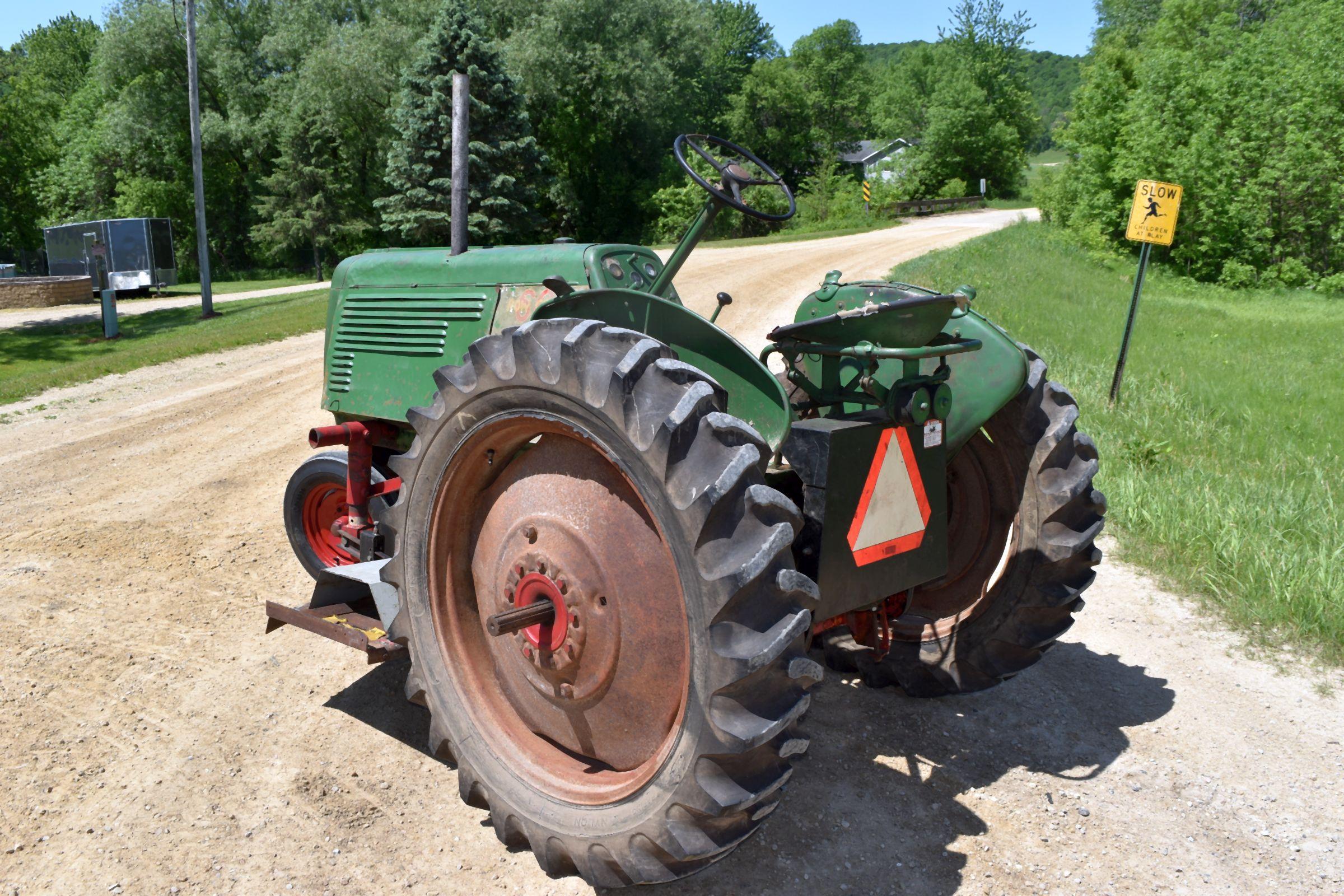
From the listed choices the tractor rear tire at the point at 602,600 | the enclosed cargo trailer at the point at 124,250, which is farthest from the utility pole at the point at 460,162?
the enclosed cargo trailer at the point at 124,250

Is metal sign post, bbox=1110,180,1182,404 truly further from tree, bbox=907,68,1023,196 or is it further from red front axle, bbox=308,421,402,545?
tree, bbox=907,68,1023,196

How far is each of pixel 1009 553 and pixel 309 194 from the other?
122 feet

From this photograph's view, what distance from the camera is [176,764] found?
3344mm

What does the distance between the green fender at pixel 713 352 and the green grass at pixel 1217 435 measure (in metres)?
3.32

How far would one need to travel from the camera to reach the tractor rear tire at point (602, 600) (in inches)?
83.7

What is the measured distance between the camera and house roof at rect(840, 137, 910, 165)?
6969 cm

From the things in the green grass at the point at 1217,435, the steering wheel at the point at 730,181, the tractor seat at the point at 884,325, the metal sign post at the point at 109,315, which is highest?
the steering wheel at the point at 730,181

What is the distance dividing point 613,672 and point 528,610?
0.29m

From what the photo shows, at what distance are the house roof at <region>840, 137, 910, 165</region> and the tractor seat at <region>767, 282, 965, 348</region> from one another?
68523mm

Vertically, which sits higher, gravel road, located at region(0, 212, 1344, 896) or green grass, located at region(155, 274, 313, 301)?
gravel road, located at region(0, 212, 1344, 896)

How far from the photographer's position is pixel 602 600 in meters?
2.54

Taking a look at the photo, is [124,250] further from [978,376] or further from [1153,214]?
[978,376]

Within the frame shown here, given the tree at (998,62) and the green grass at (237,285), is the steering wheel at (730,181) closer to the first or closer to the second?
the green grass at (237,285)

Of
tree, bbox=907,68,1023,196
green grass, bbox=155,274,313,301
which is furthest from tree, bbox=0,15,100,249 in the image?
tree, bbox=907,68,1023,196
